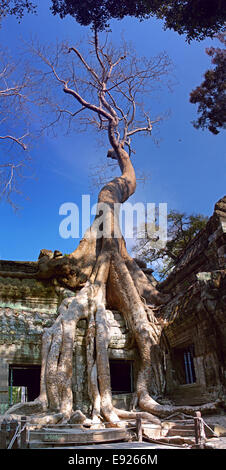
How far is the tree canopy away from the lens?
5707mm

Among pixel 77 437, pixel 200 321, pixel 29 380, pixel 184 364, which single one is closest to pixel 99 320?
pixel 184 364

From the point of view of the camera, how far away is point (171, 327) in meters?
7.16

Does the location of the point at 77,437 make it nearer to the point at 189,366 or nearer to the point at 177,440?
the point at 177,440

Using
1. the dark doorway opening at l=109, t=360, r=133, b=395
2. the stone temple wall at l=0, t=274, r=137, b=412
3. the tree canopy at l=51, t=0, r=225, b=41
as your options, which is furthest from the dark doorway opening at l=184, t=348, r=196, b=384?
the tree canopy at l=51, t=0, r=225, b=41

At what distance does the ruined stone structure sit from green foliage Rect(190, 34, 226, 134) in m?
3.44

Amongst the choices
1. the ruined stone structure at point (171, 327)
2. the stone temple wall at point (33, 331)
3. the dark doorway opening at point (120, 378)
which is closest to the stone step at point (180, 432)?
the ruined stone structure at point (171, 327)

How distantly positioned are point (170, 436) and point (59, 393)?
86.3 inches

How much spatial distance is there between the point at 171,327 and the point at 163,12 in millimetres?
5493

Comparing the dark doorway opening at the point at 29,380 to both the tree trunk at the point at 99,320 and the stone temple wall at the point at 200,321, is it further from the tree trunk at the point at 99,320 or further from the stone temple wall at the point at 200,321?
the stone temple wall at the point at 200,321

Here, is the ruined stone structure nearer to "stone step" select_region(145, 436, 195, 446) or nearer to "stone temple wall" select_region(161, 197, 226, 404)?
"stone temple wall" select_region(161, 197, 226, 404)

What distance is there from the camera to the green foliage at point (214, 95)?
989 centimetres

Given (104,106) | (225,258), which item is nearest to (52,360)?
(225,258)
